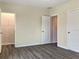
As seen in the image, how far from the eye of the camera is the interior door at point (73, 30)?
4.64m

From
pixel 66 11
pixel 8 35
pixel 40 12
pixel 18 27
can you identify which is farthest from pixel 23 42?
pixel 66 11

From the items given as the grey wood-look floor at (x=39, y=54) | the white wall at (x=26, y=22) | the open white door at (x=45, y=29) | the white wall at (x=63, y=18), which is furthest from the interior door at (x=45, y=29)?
the grey wood-look floor at (x=39, y=54)

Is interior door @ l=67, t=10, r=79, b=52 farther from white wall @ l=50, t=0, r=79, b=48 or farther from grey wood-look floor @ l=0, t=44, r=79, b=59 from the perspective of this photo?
grey wood-look floor @ l=0, t=44, r=79, b=59

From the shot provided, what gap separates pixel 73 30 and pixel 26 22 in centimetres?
308

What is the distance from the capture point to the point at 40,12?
22.0 feet

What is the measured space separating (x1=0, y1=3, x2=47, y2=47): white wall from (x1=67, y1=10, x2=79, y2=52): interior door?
7.65 ft

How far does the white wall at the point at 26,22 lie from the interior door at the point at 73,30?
91.8 inches

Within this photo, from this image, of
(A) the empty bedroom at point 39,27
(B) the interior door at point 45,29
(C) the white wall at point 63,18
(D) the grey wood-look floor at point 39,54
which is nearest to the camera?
(D) the grey wood-look floor at point 39,54

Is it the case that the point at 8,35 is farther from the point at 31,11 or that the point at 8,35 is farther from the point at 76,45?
the point at 76,45

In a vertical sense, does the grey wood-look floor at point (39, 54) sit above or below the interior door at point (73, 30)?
below

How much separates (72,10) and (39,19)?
2.54 meters

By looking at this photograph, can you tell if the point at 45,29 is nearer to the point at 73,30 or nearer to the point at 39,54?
the point at 73,30

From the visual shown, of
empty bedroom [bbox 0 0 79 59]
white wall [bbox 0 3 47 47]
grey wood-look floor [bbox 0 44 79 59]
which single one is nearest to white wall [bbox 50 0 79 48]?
empty bedroom [bbox 0 0 79 59]

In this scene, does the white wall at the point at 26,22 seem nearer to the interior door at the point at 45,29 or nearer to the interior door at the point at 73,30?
the interior door at the point at 45,29
